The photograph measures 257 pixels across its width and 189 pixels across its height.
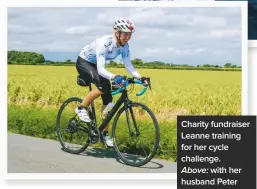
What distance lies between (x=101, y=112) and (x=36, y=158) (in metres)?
0.93

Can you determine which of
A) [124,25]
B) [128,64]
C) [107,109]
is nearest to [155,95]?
[128,64]

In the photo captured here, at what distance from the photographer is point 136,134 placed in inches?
329

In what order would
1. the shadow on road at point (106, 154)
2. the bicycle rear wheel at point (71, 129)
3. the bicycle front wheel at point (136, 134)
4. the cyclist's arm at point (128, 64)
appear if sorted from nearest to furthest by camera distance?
the bicycle front wheel at point (136, 134), the shadow on road at point (106, 154), the cyclist's arm at point (128, 64), the bicycle rear wheel at point (71, 129)

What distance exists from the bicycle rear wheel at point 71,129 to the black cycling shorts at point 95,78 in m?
0.33

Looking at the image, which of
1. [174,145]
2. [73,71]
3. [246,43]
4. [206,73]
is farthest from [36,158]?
[246,43]

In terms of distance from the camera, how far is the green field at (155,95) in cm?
842

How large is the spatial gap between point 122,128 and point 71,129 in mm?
680

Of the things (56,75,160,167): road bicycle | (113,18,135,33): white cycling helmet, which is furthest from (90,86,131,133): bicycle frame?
(113,18,135,33): white cycling helmet

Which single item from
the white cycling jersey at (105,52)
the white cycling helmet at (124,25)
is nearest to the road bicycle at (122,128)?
the white cycling jersey at (105,52)

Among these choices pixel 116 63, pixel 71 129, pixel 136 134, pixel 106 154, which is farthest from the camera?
pixel 71 129

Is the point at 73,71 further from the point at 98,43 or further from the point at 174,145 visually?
the point at 174,145

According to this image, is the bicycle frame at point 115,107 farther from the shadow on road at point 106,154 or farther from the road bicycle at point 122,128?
the shadow on road at point 106,154

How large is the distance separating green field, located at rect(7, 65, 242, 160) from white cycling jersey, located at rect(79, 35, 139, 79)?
0.09 meters

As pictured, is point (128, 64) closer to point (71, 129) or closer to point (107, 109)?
point (107, 109)
